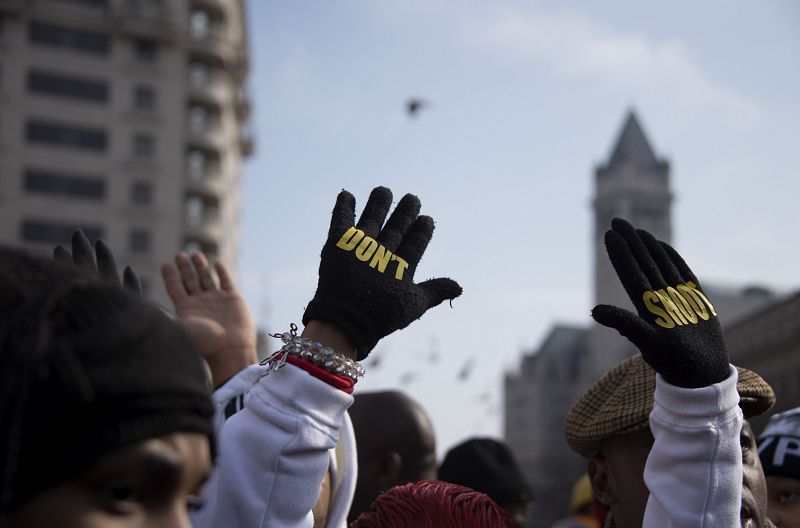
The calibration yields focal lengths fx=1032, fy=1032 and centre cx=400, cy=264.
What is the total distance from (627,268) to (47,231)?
38409mm

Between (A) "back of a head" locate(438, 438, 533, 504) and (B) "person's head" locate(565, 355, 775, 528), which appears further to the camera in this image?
(A) "back of a head" locate(438, 438, 533, 504)

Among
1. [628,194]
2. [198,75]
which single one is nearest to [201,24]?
[198,75]

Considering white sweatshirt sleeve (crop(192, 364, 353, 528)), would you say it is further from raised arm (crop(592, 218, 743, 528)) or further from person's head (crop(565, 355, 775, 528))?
person's head (crop(565, 355, 775, 528))

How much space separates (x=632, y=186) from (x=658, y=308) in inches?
3840

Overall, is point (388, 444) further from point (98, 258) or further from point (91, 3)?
point (91, 3)

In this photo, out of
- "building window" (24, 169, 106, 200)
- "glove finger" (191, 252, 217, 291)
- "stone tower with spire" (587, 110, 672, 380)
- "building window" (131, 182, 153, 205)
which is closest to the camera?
"glove finger" (191, 252, 217, 291)

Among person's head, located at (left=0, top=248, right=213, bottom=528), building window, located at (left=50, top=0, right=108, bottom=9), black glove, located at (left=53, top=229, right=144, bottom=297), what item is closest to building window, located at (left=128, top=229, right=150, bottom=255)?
building window, located at (left=50, top=0, right=108, bottom=9)

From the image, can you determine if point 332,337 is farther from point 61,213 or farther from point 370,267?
point 61,213

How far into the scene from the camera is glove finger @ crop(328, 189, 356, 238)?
2199mm

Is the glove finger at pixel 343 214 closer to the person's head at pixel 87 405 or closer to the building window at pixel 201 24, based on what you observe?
the person's head at pixel 87 405

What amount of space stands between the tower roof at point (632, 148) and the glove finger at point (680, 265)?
98678mm

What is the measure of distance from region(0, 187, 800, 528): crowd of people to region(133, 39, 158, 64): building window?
1572 inches

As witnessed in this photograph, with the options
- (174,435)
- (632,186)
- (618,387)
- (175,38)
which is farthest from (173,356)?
(632,186)

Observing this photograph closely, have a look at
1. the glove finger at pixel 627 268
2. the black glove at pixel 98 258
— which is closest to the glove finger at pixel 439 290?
the glove finger at pixel 627 268
